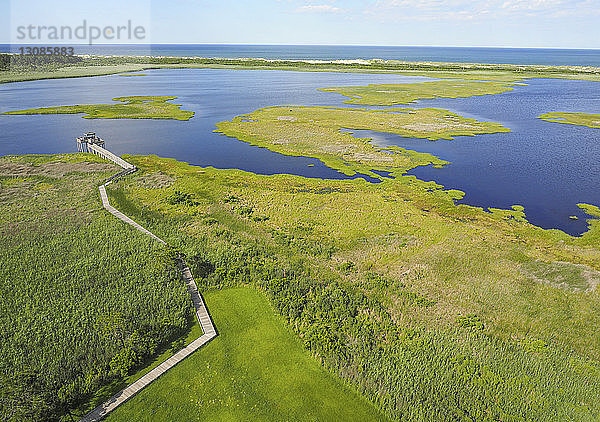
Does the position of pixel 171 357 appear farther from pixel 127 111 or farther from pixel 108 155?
pixel 127 111

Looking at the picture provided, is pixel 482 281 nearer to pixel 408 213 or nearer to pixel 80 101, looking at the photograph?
pixel 408 213

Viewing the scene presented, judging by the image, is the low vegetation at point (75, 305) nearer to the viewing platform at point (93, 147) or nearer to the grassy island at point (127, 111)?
the viewing platform at point (93, 147)

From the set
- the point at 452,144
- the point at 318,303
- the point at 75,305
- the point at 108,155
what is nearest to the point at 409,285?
the point at 318,303

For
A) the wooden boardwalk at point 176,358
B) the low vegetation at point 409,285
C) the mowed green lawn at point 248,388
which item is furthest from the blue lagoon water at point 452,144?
the mowed green lawn at point 248,388

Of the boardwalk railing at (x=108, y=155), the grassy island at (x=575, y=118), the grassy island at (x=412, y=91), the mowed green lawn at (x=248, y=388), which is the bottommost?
the mowed green lawn at (x=248, y=388)

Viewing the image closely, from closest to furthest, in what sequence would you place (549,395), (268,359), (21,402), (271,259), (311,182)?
(21,402) → (549,395) → (268,359) → (271,259) → (311,182)

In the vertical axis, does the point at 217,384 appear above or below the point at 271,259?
below

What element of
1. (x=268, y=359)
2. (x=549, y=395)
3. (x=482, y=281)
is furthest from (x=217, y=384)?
(x=482, y=281)

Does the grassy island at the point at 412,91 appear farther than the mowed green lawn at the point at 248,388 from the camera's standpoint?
Yes
